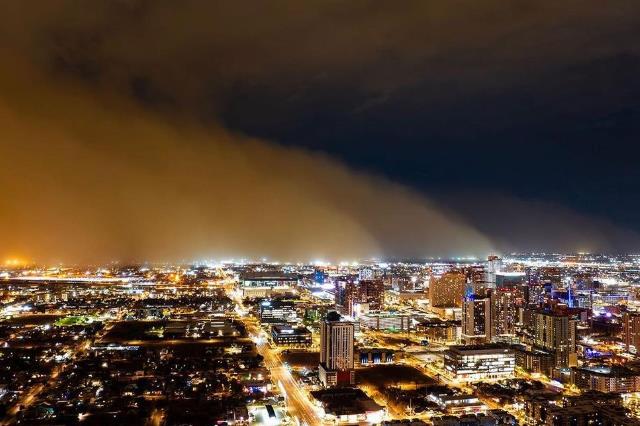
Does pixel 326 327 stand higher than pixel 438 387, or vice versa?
pixel 326 327

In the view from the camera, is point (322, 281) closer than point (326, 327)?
No

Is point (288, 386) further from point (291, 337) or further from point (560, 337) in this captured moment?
point (560, 337)

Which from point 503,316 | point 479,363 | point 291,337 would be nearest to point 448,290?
point 503,316

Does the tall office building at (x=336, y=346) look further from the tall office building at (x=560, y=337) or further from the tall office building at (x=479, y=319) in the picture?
the tall office building at (x=479, y=319)

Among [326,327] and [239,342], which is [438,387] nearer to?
[326,327]

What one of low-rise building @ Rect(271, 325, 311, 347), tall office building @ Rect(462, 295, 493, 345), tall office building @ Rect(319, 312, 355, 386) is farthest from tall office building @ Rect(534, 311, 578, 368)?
low-rise building @ Rect(271, 325, 311, 347)

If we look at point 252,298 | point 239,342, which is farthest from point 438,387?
point 252,298
